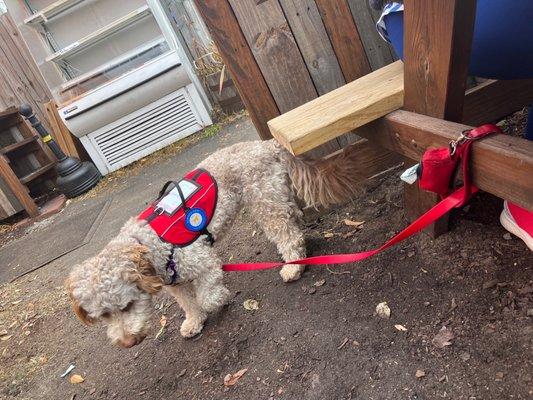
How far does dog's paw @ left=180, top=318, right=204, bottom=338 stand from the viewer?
8.54 feet

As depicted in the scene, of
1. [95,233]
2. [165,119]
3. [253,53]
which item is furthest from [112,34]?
[253,53]

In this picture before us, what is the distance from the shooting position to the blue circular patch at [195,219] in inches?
95.3

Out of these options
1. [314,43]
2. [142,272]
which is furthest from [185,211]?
[314,43]

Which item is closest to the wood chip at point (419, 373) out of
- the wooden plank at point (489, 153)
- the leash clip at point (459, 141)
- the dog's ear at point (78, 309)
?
the wooden plank at point (489, 153)

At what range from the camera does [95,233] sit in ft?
16.3

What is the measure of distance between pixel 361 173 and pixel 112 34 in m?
5.76

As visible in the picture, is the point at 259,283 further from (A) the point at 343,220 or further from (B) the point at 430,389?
(B) the point at 430,389

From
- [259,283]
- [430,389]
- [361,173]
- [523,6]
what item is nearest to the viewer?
[523,6]

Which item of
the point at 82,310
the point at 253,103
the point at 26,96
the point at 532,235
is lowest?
the point at 532,235

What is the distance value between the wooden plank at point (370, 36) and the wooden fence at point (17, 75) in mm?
7191

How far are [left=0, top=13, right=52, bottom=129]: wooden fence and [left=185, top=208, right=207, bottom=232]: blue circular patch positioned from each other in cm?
698

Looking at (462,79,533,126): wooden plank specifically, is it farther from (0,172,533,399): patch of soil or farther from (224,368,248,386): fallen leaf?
(224,368,248,386): fallen leaf

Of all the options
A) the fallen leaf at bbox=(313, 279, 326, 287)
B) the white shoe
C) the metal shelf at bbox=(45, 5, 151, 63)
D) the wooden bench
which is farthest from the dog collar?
the metal shelf at bbox=(45, 5, 151, 63)

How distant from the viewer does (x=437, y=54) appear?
4.97 ft
